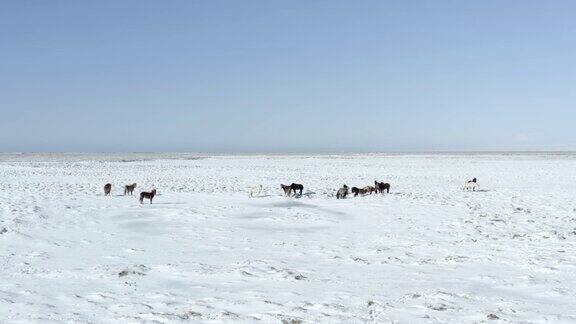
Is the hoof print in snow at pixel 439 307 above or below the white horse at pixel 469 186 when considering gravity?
below

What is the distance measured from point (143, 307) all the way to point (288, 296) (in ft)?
7.14

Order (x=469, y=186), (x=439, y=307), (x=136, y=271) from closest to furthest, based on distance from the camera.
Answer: (x=439, y=307) → (x=136, y=271) → (x=469, y=186)

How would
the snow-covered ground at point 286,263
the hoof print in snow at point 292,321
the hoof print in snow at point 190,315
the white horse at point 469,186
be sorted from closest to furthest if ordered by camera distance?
the hoof print in snow at point 292,321 → the hoof print in snow at point 190,315 → the snow-covered ground at point 286,263 → the white horse at point 469,186

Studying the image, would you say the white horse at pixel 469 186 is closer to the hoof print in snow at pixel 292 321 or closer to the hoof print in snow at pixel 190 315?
the hoof print in snow at pixel 292 321

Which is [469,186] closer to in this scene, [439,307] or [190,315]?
[439,307]

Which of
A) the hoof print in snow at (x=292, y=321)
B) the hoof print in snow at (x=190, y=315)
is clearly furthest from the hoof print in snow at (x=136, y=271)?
the hoof print in snow at (x=292, y=321)

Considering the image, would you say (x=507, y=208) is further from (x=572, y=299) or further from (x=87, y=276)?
(x=87, y=276)

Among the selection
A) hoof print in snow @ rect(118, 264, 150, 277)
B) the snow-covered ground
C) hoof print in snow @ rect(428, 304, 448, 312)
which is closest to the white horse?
the snow-covered ground

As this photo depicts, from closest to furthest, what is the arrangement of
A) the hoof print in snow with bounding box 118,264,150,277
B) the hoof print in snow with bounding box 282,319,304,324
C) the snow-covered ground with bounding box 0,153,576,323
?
the hoof print in snow with bounding box 282,319,304,324 → the snow-covered ground with bounding box 0,153,576,323 → the hoof print in snow with bounding box 118,264,150,277

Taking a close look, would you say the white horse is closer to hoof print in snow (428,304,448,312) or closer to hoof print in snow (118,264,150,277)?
hoof print in snow (428,304,448,312)

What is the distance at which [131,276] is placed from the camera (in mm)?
8258

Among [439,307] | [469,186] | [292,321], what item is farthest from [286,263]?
[469,186]

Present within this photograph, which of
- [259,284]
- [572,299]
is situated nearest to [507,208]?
[572,299]

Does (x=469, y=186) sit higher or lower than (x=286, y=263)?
higher
